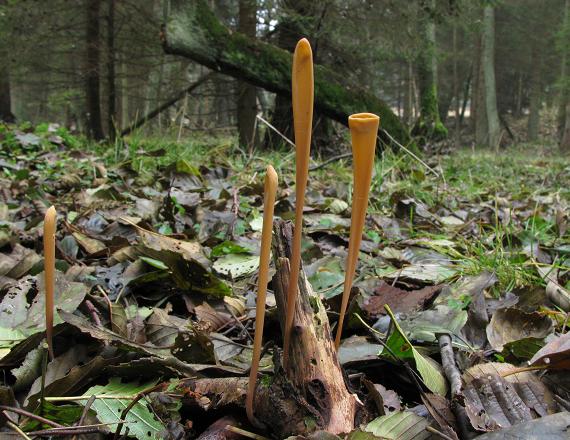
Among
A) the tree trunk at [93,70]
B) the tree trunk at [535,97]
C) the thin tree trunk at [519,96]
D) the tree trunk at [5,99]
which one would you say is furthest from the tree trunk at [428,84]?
the thin tree trunk at [519,96]

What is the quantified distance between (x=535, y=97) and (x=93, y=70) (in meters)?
19.5

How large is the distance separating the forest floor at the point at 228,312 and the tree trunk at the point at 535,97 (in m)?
21.4

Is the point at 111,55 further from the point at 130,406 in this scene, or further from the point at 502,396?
the point at 502,396

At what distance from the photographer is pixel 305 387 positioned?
77cm

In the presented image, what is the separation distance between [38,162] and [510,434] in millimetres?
3578

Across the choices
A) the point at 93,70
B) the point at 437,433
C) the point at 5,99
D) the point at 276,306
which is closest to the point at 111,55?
the point at 93,70

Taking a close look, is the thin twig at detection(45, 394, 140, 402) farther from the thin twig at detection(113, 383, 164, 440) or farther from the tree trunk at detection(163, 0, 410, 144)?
the tree trunk at detection(163, 0, 410, 144)

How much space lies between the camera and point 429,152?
6.50 meters

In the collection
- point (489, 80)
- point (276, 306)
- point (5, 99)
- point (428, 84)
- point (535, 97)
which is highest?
point (489, 80)

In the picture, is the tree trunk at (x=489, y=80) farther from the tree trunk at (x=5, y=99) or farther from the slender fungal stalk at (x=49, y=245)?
the slender fungal stalk at (x=49, y=245)

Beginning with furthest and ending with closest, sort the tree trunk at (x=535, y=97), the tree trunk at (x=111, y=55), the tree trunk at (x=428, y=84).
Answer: the tree trunk at (x=535, y=97) → the tree trunk at (x=428, y=84) → the tree trunk at (x=111, y=55)

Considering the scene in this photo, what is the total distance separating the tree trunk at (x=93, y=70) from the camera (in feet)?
21.9

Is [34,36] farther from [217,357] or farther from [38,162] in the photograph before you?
[217,357]

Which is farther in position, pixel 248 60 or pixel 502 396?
pixel 248 60
